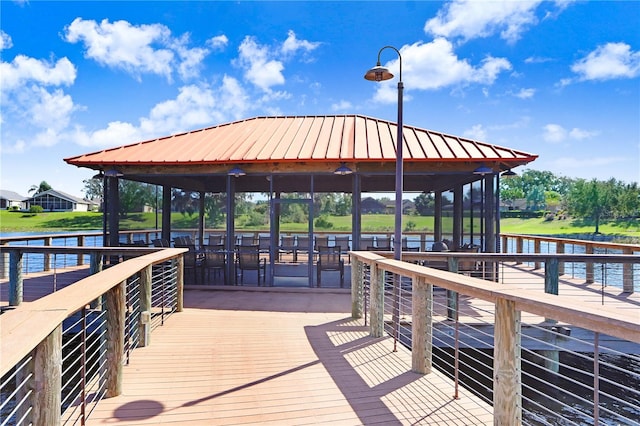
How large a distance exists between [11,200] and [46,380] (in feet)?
238

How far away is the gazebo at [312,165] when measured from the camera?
8094 mm

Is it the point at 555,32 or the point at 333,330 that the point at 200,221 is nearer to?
the point at 333,330

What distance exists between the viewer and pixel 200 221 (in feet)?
34.0

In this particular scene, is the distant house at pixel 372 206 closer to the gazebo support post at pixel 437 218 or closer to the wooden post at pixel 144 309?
the gazebo support post at pixel 437 218

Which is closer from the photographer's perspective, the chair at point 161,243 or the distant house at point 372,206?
the distant house at point 372,206

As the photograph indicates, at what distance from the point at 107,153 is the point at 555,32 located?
2716 cm

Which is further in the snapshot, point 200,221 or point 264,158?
point 200,221

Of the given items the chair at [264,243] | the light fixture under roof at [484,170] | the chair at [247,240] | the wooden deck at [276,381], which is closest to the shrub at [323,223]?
the chair at [264,243]

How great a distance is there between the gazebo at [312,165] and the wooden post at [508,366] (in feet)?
18.4

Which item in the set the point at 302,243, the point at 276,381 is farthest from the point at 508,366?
the point at 302,243

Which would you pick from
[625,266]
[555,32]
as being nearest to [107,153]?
[625,266]

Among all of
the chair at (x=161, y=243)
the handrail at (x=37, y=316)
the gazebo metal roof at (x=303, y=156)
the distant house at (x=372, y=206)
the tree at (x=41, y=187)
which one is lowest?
the chair at (x=161, y=243)

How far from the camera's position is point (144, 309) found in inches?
169

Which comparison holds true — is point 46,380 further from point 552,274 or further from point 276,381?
point 552,274
